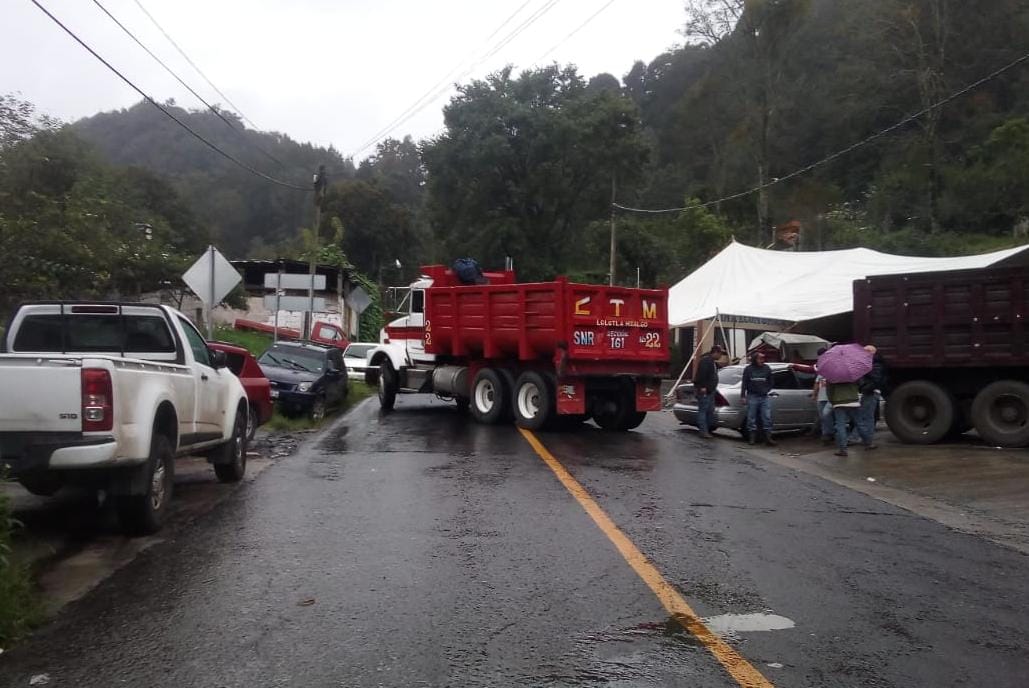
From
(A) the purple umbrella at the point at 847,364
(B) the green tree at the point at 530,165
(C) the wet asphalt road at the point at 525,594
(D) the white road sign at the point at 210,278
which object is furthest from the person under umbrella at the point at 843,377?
(B) the green tree at the point at 530,165

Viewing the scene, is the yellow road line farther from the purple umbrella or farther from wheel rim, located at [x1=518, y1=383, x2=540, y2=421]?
wheel rim, located at [x1=518, y1=383, x2=540, y2=421]

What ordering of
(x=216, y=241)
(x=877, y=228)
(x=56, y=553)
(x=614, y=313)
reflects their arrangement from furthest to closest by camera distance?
(x=216, y=241), (x=877, y=228), (x=614, y=313), (x=56, y=553)

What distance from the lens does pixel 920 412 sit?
15859 millimetres

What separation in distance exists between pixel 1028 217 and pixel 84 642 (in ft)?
145

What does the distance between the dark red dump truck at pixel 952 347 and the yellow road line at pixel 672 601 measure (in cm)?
798

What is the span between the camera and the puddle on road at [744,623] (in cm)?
534

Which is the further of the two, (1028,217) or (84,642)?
(1028,217)

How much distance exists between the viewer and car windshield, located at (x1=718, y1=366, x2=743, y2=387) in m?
17.9

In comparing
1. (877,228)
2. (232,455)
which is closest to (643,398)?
(232,455)

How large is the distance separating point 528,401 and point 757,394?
3934 millimetres

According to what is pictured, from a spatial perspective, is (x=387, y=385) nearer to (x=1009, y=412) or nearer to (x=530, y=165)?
(x=1009, y=412)

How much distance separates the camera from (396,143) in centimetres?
9875

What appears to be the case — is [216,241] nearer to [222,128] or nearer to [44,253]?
[222,128]

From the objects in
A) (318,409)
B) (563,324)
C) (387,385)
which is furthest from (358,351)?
(563,324)
